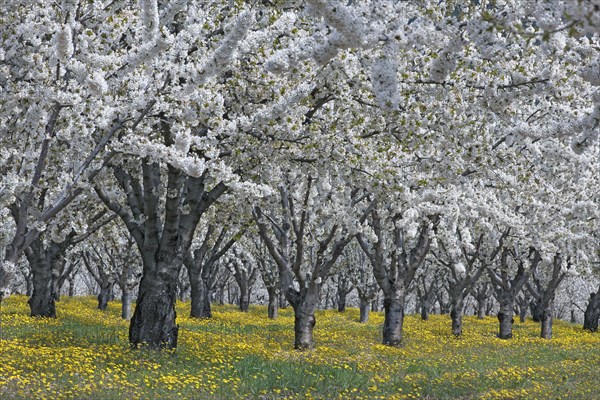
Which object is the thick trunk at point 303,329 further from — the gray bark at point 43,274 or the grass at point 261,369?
the gray bark at point 43,274

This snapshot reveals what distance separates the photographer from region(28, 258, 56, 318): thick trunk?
2517 centimetres

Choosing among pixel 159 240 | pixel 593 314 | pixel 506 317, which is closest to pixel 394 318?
pixel 506 317

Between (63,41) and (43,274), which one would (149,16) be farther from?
(43,274)

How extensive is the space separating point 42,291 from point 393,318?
14230 mm

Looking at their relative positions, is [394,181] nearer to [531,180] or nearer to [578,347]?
[531,180]

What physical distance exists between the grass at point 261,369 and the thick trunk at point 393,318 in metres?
0.77

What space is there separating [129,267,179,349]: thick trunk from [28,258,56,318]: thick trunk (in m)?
11.0

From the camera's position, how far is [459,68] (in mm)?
11406

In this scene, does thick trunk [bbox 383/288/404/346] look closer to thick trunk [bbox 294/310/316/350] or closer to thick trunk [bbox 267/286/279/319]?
thick trunk [bbox 294/310/316/350]

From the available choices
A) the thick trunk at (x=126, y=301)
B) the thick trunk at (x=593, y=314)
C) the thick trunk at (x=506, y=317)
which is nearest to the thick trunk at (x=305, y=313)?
the thick trunk at (x=126, y=301)

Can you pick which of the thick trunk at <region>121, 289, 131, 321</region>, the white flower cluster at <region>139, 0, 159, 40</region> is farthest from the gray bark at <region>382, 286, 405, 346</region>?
the white flower cluster at <region>139, 0, 159, 40</region>

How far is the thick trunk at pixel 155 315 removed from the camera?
15.7 m

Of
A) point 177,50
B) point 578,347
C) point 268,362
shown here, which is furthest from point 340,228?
point 578,347

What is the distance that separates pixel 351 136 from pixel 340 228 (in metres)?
7.47
